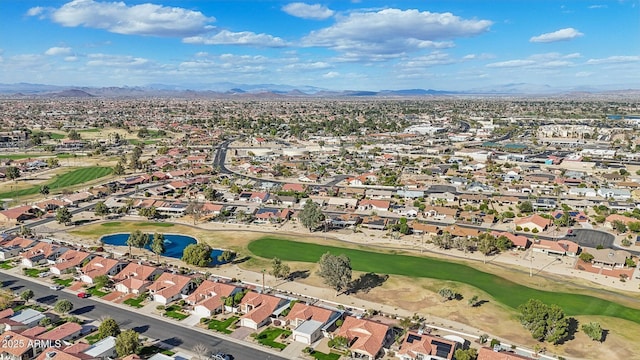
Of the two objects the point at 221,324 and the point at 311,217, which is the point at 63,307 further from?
the point at 311,217

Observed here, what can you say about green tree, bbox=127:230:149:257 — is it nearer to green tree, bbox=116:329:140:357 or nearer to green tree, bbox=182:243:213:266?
green tree, bbox=182:243:213:266

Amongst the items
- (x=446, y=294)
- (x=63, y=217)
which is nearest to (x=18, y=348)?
(x=446, y=294)

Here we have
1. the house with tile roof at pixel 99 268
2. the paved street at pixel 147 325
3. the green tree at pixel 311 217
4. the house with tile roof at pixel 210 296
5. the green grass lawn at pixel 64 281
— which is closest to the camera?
the paved street at pixel 147 325

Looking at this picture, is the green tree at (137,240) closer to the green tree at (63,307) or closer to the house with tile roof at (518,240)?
the green tree at (63,307)

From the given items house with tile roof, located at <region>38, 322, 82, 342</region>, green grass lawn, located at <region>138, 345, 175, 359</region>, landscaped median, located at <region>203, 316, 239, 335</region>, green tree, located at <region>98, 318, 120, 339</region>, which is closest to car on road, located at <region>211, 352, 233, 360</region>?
green grass lawn, located at <region>138, 345, 175, 359</region>

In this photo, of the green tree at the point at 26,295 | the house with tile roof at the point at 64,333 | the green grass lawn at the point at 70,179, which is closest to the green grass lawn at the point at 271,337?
the house with tile roof at the point at 64,333
